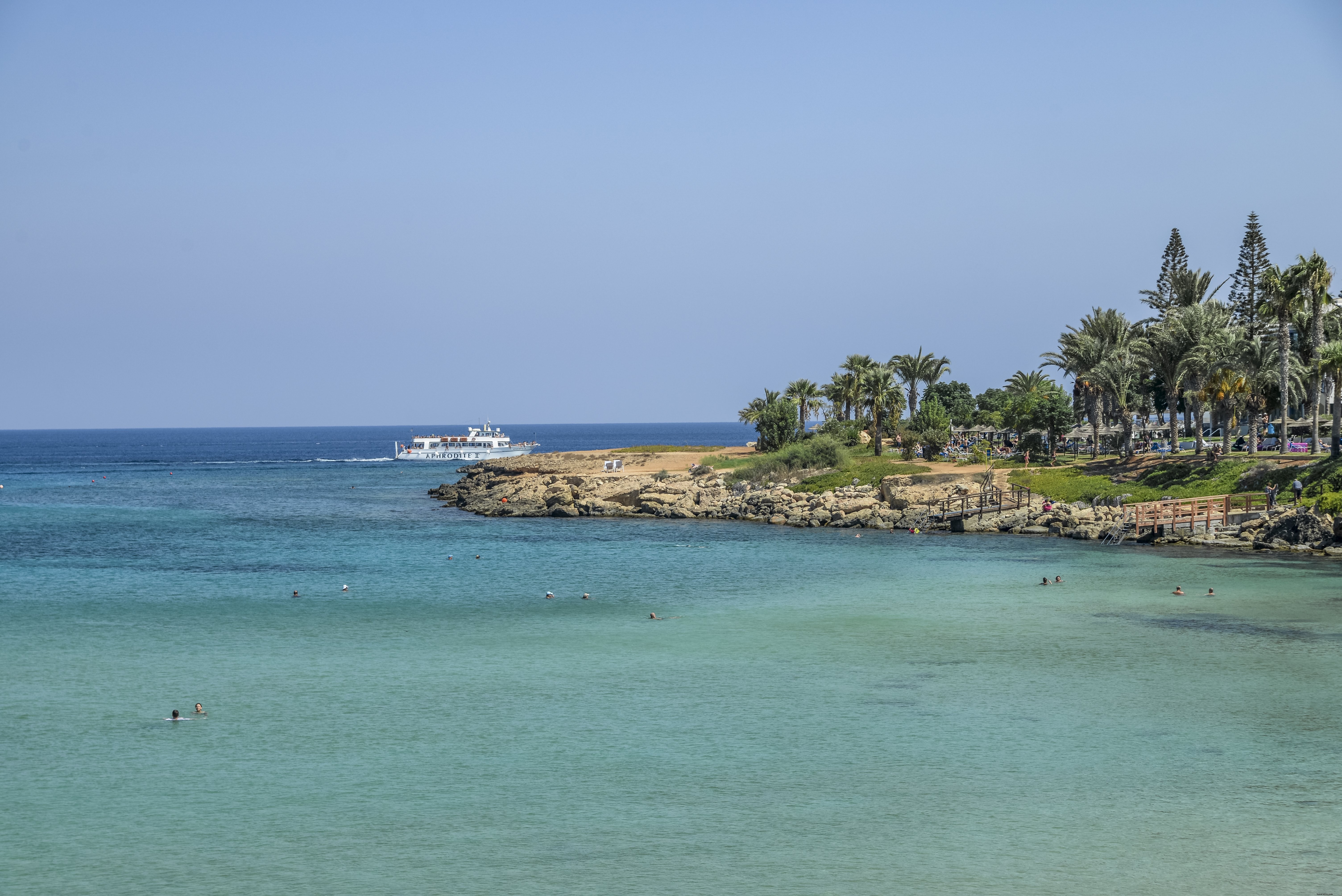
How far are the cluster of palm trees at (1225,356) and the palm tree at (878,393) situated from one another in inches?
503

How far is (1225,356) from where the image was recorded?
6956cm

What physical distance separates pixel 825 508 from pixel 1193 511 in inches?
887

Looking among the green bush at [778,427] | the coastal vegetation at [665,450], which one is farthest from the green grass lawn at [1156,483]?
the coastal vegetation at [665,450]

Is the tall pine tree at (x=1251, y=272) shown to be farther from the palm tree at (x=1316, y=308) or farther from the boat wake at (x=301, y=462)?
the boat wake at (x=301, y=462)

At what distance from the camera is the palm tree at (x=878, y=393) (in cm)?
9031

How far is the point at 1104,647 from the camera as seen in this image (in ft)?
109

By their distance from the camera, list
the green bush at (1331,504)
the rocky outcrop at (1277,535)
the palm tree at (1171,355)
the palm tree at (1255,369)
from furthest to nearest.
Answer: the palm tree at (1171,355) → the palm tree at (1255,369) → the green bush at (1331,504) → the rocky outcrop at (1277,535)

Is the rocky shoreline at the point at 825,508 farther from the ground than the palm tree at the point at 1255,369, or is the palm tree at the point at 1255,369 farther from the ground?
the palm tree at the point at 1255,369

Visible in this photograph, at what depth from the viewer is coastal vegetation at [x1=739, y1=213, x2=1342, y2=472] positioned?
217 ft

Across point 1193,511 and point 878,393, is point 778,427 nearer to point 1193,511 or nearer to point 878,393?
point 878,393

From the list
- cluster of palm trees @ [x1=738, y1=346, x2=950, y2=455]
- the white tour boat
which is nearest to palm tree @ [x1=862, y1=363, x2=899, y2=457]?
cluster of palm trees @ [x1=738, y1=346, x2=950, y2=455]

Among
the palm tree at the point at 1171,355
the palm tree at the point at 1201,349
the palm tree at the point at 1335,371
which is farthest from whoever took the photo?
the palm tree at the point at 1171,355

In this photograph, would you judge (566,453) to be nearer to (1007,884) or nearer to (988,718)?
(988,718)

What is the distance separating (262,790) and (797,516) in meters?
53.3
